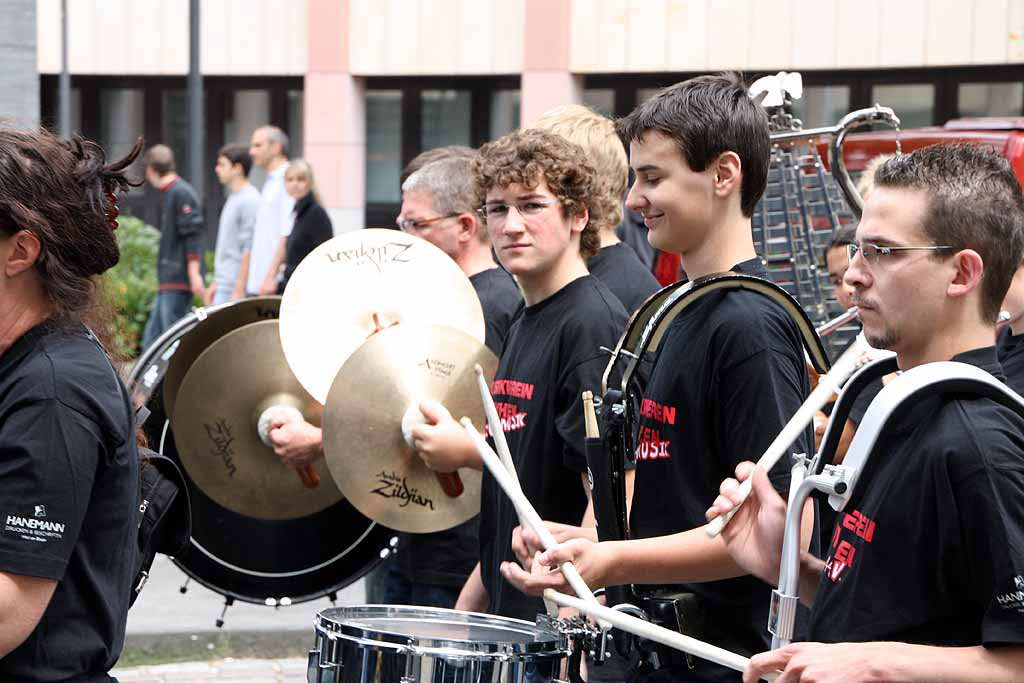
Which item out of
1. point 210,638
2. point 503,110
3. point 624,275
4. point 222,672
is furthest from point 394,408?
point 503,110

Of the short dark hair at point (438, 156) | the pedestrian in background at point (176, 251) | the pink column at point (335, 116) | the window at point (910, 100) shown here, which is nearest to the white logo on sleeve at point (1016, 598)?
the short dark hair at point (438, 156)

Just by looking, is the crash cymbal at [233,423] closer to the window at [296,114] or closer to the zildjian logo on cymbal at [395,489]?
the zildjian logo on cymbal at [395,489]

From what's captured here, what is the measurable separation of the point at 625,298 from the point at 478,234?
0.63m

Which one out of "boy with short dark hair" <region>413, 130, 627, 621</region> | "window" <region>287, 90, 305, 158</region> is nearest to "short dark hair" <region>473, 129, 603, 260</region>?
"boy with short dark hair" <region>413, 130, 627, 621</region>

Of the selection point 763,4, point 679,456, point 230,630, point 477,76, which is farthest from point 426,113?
point 679,456

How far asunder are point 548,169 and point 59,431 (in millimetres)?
1578

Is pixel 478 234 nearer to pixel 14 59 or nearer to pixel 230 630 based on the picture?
pixel 14 59

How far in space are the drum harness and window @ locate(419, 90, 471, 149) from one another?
17787 millimetres

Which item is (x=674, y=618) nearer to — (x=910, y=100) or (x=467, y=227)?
(x=467, y=227)

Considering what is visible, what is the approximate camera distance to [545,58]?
59.3 feet

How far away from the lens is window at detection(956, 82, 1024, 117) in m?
17.7

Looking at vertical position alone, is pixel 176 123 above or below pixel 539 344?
above

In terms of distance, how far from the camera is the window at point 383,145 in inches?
805

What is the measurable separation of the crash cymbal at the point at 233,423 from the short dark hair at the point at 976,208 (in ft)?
8.03
